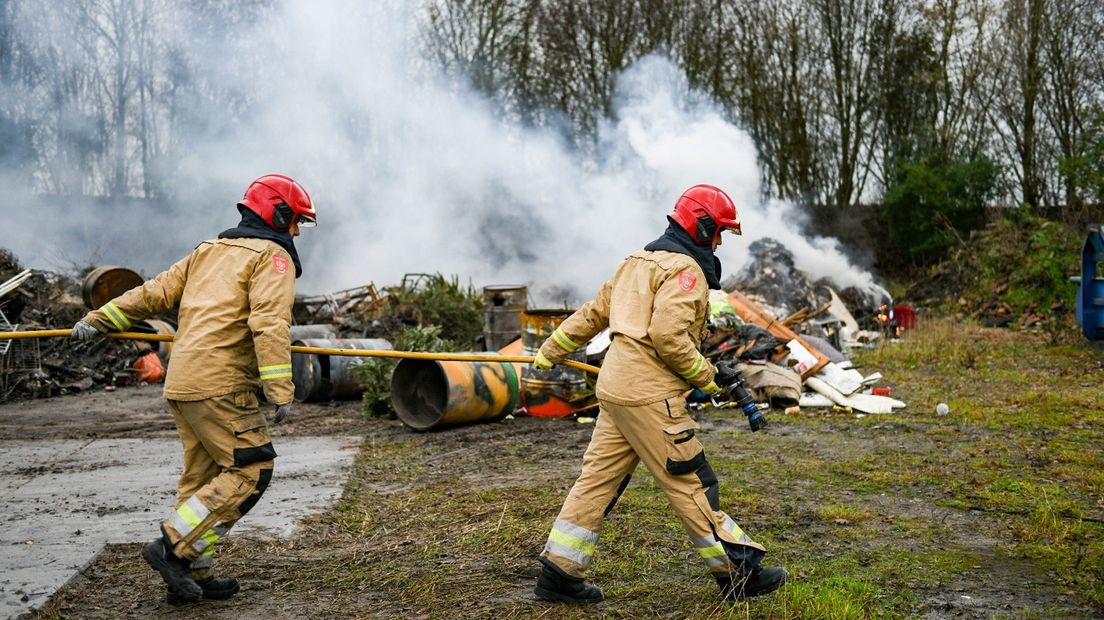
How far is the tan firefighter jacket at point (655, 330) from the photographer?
369 cm

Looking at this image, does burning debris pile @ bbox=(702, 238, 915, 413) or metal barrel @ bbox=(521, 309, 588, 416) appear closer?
metal barrel @ bbox=(521, 309, 588, 416)

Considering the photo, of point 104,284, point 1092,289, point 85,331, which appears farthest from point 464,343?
point 85,331

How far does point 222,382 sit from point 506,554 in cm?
157

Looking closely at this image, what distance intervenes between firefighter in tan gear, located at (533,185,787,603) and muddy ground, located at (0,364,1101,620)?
176 mm

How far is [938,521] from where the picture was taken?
5.06 m

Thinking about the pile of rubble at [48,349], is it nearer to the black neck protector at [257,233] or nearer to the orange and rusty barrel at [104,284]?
the orange and rusty barrel at [104,284]

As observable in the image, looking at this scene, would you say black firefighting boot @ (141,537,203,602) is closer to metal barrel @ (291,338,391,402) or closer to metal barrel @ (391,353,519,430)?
metal barrel @ (391,353,519,430)

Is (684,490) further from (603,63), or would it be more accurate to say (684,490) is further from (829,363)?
(603,63)

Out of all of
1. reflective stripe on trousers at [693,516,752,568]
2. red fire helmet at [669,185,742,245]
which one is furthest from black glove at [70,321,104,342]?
reflective stripe on trousers at [693,516,752,568]

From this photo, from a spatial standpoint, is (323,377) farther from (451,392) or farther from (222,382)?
(222,382)

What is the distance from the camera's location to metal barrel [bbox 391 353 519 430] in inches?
330

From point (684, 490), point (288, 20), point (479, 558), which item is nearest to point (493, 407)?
point (479, 558)

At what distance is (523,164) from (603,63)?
3202 millimetres

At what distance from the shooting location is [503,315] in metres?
12.4
